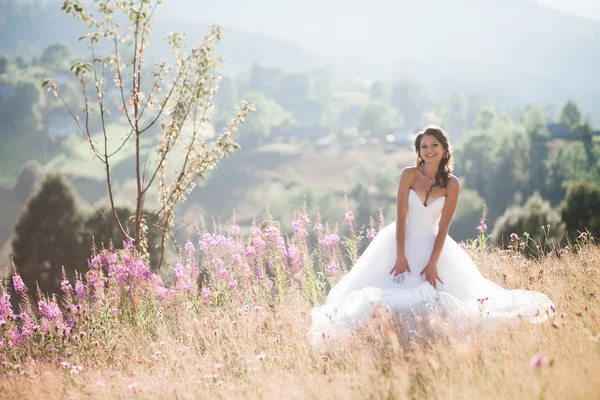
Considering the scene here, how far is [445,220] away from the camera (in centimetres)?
553

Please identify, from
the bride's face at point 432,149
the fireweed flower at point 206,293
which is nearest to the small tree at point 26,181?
the fireweed flower at point 206,293

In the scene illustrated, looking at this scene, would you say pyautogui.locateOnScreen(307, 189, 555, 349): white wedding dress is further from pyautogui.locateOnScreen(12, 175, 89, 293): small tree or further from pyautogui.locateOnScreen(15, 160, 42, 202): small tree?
pyautogui.locateOnScreen(15, 160, 42, 202): small tree

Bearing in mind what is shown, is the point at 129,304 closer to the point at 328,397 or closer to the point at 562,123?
the point at 328,397

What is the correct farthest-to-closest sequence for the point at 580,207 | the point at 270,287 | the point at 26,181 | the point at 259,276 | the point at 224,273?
1. the point at 26,181
2. the point at 580,207
3. the point at 270,287
4. the point at 259,276
5. the point at 224,273

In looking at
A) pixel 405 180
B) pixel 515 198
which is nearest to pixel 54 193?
pixel 405 180

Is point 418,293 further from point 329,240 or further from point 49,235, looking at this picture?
point 49,235

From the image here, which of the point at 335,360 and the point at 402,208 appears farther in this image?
the point at 402,208

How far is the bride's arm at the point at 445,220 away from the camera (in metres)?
5.36

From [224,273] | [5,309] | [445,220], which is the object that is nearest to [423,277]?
[445,220]

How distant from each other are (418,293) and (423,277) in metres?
0.39

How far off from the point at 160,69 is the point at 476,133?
9173cm

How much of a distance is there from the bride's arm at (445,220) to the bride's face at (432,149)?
27 cm

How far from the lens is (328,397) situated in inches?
142

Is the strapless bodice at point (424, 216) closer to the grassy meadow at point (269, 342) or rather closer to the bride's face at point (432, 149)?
the bride's face at point (432, 149)
